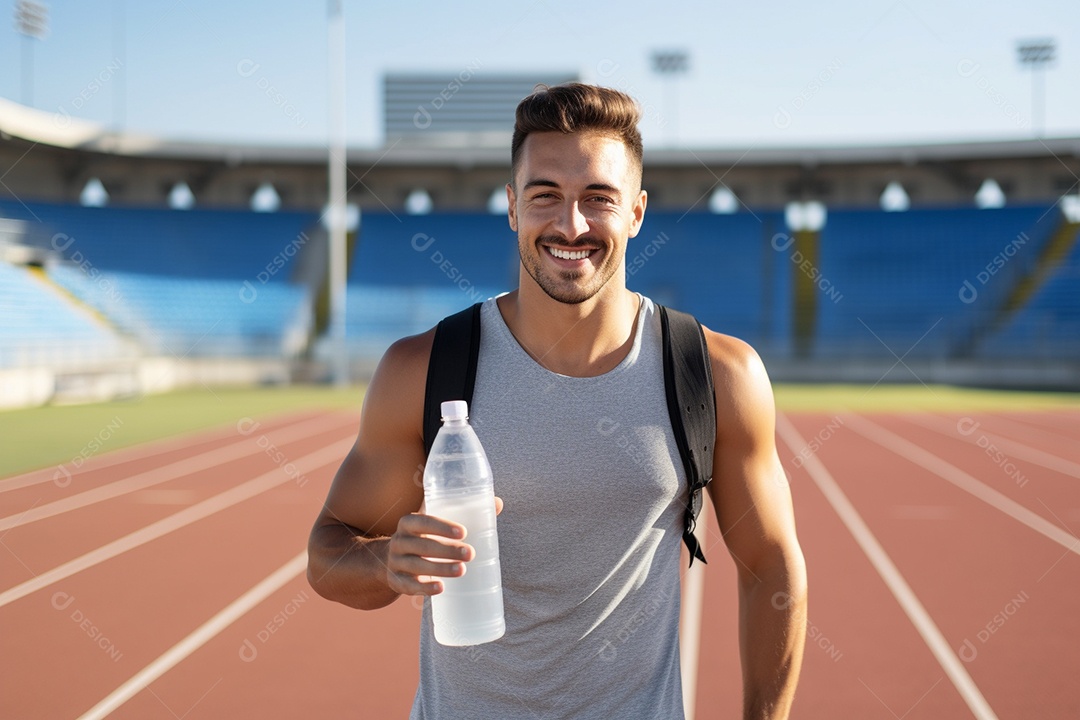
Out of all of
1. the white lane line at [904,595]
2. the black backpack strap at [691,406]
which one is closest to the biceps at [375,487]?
the black backpack strap at [691,406]

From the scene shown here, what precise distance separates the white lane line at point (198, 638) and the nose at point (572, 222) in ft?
13.6

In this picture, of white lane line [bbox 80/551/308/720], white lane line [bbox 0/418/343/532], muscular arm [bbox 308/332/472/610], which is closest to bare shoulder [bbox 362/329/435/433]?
muscular arm [bbox 308/332/472/610]

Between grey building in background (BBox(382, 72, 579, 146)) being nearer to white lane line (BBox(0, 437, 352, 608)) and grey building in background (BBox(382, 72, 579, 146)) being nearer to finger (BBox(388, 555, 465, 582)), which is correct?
white lane line (BBox(0, 437, 352, 608))

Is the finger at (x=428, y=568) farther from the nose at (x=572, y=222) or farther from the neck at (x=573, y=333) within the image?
the nose at (x=572, y=222)

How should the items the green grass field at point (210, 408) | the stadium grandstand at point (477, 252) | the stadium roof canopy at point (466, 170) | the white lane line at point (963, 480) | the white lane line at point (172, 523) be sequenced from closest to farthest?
1. the white lane line at point (172, 523)
2. the white lane line at point (963, 480)
3. the green grass field at point (210, 408)
4. the stadium grandstand at point (477, 252)
5. the stadium roof canopy at point (466, 170)

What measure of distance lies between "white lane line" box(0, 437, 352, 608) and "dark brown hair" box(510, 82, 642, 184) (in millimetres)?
6044

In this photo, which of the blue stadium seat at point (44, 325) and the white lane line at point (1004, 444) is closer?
the white lane line at point (1004, 444)

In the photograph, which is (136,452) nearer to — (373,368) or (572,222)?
(572,222)

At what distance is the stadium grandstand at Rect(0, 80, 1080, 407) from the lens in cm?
2908

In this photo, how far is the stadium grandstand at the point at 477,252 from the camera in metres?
29.1

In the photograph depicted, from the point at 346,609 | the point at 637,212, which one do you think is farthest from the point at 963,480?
the point at 637,212

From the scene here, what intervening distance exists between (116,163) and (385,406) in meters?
37.2

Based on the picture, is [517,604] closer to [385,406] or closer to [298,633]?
[385,406]

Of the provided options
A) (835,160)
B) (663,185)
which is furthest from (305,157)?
(835,160)
